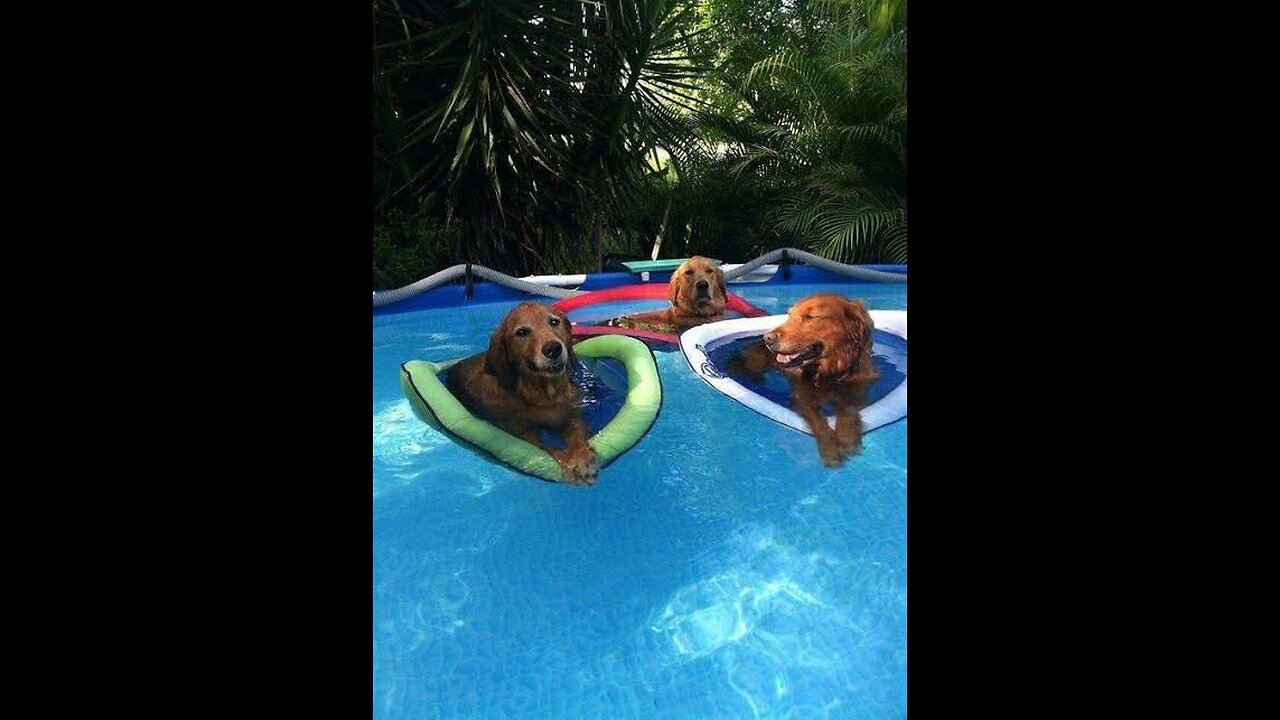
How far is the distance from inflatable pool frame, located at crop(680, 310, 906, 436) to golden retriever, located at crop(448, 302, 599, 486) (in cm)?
102

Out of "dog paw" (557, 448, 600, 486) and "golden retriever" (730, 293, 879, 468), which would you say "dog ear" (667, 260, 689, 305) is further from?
"dog paw" (557, 448, 600, 486)

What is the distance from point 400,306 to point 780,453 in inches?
188

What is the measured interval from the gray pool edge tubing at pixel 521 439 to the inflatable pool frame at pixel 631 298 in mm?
1291

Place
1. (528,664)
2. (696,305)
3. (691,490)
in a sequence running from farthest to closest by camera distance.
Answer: (696,305) → (691,490) → (528,664)

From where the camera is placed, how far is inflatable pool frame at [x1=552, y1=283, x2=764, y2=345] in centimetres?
589

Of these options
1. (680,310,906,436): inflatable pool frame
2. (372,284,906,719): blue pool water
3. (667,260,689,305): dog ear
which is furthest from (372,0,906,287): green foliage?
(372,284,906,719): blue pool water

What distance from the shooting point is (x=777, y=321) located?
5.62 m

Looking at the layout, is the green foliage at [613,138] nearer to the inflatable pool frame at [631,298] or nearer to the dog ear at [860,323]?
the inflatable pool frame at [631,298]

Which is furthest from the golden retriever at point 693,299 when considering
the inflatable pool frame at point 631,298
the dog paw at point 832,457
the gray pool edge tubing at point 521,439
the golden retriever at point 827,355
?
the dog paw at point 832,457

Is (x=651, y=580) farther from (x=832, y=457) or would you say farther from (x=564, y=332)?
(x=564, y=332)

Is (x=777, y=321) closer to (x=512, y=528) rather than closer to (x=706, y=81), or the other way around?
(x=512, y=528)

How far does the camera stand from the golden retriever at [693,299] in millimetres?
6363

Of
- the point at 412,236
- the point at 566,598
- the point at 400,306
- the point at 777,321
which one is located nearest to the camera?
the point at 566,598
